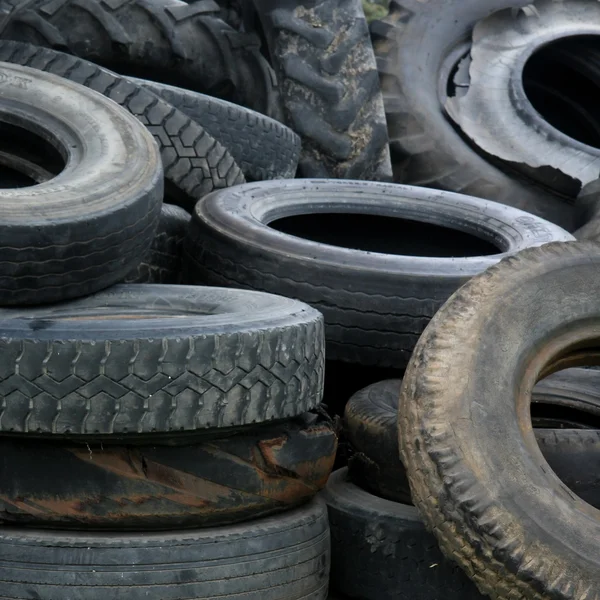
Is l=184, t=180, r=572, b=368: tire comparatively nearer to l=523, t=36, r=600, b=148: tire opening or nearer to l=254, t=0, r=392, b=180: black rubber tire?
l=254, t=0, r=392, b=180: black rubber tire

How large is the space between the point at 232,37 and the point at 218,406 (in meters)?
2.42

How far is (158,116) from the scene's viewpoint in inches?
124

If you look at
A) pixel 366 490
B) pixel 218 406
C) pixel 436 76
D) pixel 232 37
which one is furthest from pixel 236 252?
pixel 436 76

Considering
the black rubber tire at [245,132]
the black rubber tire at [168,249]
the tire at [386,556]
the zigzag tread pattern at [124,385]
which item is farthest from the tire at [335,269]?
the zigzag tread pattern at [124,385]

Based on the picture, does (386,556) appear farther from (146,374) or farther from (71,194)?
(71,194)

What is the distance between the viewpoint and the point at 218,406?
80.0 inches

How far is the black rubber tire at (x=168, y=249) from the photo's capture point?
312 centimetres

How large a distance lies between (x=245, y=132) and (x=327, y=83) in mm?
462

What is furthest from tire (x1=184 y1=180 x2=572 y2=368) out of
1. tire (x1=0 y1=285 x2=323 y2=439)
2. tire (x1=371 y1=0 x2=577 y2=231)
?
tire (x1=371 y1=0 x2=577 y2=231)

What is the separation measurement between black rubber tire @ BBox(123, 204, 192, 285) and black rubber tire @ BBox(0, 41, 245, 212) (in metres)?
A: 0.12

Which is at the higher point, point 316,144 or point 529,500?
point 529,500

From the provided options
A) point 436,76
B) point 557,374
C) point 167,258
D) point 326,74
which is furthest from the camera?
point 436,76

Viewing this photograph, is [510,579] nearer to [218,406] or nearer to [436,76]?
[218,406]

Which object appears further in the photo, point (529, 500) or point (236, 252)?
point (236, 252)
